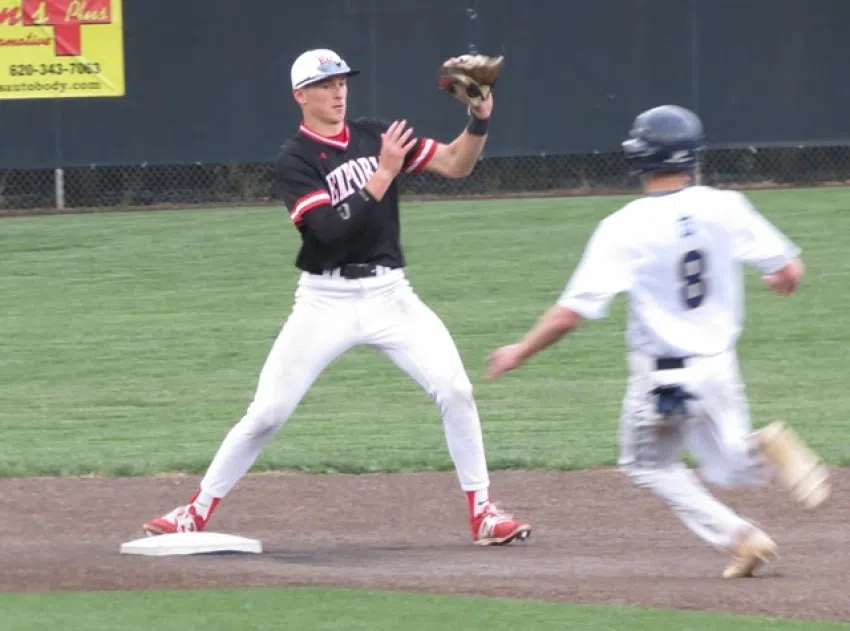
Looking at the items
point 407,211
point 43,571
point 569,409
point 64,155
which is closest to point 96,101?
point 64,155

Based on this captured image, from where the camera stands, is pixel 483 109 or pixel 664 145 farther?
pixel 483 109

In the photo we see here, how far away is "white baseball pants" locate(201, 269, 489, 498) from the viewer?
6406 millimetres

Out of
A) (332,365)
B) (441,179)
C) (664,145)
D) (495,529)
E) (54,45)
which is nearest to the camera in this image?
(664,145)

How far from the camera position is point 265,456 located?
8992 millimetres

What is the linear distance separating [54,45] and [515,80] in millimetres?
5420

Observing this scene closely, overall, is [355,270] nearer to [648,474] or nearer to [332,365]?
[648,474]

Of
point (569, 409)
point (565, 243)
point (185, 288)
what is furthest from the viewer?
point (565, 243)

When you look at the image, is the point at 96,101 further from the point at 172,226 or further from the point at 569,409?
the point at 569,409

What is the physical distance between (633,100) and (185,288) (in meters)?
6.89

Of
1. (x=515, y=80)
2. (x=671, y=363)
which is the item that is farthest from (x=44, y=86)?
(x=671, y=363)

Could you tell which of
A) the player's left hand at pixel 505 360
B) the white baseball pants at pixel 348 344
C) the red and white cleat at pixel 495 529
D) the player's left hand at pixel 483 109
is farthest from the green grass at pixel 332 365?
the player's left hand at pixel 505 360

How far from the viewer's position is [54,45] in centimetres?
2030

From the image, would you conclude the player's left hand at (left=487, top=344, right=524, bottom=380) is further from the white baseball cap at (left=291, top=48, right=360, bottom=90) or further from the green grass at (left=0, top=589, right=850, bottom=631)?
the white baseball cap at (left=291, top=48, right=360, bottom=90)

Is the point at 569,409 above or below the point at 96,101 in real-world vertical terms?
below
